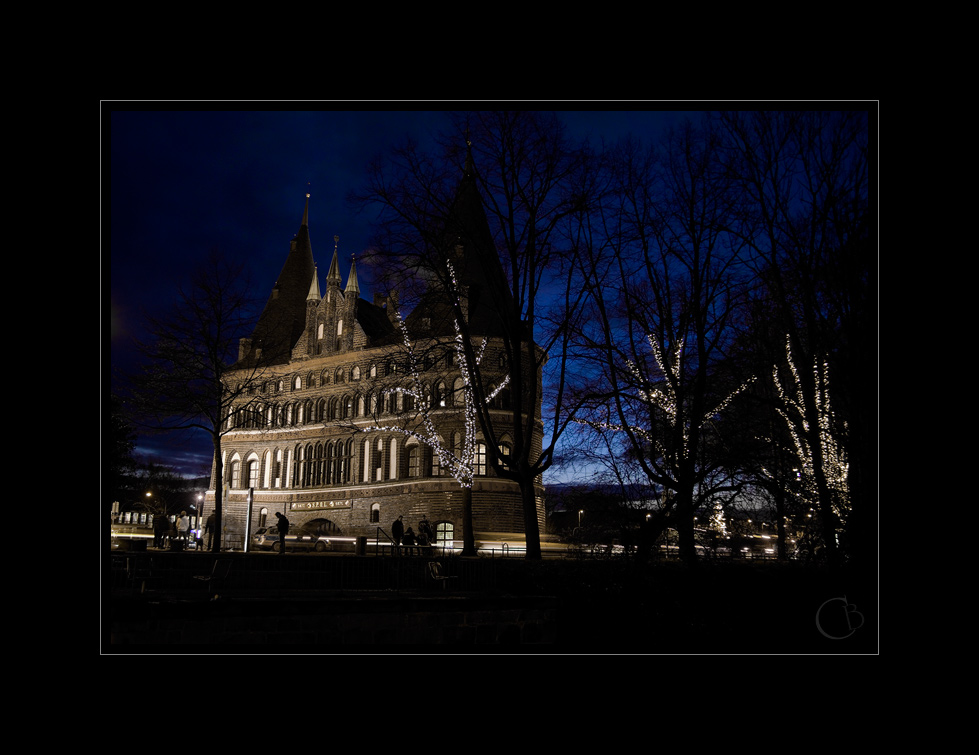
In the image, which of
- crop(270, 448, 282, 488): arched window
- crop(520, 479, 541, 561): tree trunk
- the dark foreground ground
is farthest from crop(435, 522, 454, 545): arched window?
the dark foreground ground

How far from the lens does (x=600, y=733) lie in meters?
6.23

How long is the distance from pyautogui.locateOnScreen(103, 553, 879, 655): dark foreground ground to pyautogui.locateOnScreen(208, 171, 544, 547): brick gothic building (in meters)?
24.7

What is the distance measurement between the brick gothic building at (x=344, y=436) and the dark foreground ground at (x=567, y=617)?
24.7 metres

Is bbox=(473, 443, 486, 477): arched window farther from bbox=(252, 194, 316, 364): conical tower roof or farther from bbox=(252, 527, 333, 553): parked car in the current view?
bbox=(252, 194, 316, 364): conical tower roof

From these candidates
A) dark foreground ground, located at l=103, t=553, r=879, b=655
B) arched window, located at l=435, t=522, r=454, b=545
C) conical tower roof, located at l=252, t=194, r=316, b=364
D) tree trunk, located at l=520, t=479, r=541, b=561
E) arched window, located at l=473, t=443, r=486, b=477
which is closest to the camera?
dark foreground ground, located at l=103, t=553, r=879, b=655

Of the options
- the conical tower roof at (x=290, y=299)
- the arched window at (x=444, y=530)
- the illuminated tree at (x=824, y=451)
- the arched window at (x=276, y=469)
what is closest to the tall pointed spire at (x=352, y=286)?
the conical tower roof at (x=290, y=299)

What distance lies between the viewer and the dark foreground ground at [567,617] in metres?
6.76

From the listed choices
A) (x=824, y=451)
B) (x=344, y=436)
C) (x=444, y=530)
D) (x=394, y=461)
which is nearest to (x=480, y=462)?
(x=444, y=530)

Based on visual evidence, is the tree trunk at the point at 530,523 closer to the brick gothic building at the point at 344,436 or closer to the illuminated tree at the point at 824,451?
the illuminated tree at the point at 824,451

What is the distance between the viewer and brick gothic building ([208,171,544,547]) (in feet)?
128

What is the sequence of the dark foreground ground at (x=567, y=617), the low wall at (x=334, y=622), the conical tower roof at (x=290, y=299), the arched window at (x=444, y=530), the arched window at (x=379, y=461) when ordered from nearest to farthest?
1. the dark foreground ground at (x=567, y=617)
2. the low wall at (x=334, y=622)
3. the arched window at (x=444, y=530)
4. the arched window at (x=379, y=461)
5. the conical tower roof at (x=290, y=299)

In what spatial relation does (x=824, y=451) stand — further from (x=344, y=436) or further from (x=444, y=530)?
(x=344, y=436)
